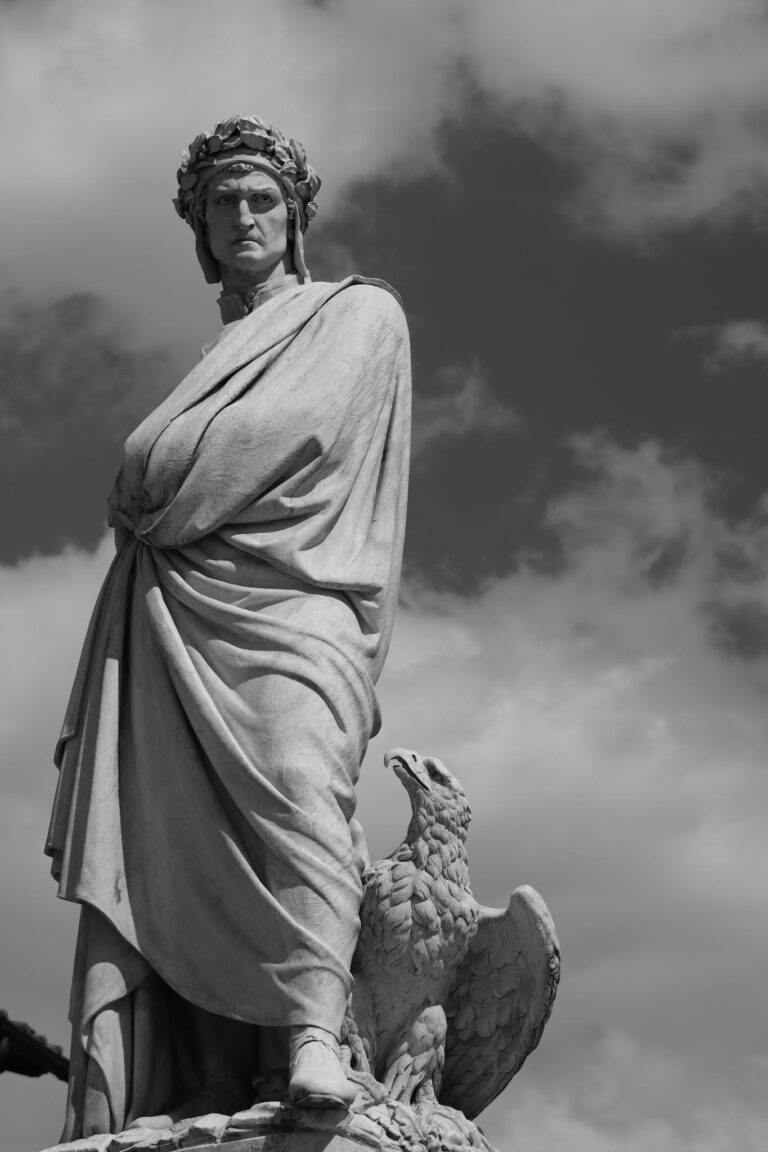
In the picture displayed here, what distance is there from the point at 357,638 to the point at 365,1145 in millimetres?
2492

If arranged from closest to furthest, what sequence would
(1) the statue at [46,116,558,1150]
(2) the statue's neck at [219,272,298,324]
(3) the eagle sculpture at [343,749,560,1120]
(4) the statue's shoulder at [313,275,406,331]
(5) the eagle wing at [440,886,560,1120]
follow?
(1) the statue at [46,116,558,1150], (3) the eagle sculpture at [343,749,560,1120], (5) the eagle wing at [440,886,560,1120], (4) the statue's shoulder at [313,275,406,331], (2) the statue's neck at [219,272,298,324]

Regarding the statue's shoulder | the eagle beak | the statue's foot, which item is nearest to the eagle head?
the eagle beak

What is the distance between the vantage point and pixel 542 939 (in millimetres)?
12430

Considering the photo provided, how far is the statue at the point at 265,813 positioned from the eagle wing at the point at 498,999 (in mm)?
13

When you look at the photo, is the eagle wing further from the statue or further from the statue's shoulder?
the statue's shoulder

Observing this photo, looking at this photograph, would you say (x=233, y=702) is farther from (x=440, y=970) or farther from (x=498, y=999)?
(x=498, y=999)

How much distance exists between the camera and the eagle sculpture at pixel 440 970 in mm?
12078

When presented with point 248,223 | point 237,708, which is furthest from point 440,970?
point 248,223

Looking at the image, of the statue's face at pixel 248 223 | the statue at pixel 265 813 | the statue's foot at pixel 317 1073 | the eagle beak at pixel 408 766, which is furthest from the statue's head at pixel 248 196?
the statue's foot at pixel 317 1073

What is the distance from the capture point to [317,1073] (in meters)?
11.3

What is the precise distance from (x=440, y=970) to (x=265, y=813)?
46.5 inches

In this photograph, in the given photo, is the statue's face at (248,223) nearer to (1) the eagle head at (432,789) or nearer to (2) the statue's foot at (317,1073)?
(1) the eagle head at (432,789)

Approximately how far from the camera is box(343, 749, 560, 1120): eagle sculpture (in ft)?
39.6

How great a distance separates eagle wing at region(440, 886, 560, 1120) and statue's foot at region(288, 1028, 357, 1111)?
115 cm
